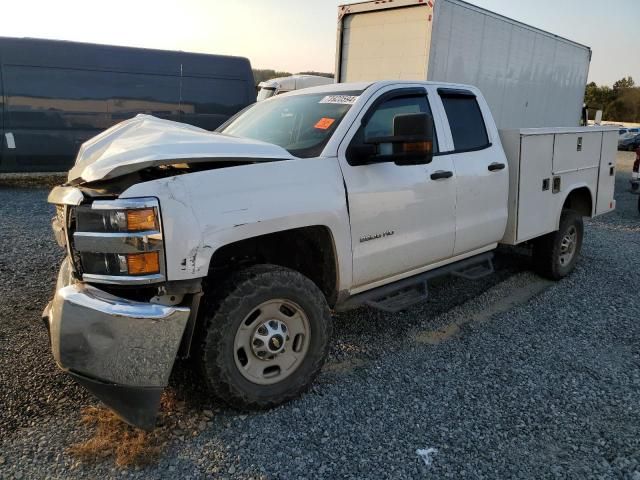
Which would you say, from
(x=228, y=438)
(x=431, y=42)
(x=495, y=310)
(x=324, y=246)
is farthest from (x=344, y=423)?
(x=431, y=42)

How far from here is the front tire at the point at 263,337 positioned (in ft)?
9.33

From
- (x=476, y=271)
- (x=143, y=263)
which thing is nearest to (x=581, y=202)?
(x=476, y=271)

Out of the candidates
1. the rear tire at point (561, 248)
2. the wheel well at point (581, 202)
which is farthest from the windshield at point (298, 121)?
the wheel well at point (581, 202)

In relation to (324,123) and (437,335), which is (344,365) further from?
(324,123)

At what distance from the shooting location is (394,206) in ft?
12.1

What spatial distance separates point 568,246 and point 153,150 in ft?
16.0

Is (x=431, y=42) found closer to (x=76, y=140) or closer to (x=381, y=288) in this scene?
(x=381, y=288)

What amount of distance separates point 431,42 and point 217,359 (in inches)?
268

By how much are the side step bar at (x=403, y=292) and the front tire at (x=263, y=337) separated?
470mm

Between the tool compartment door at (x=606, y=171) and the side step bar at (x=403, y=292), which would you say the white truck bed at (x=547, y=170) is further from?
the side step bar at (x=403, y=292)

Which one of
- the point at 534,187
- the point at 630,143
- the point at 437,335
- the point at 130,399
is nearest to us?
the point at 130,399

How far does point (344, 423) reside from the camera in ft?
9.86

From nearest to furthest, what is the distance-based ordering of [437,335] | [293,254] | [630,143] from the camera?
1. [293,254]
2. [437,335]
3. [630,143]

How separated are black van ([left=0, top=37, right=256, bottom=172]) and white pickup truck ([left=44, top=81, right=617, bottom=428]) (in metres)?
7.59
